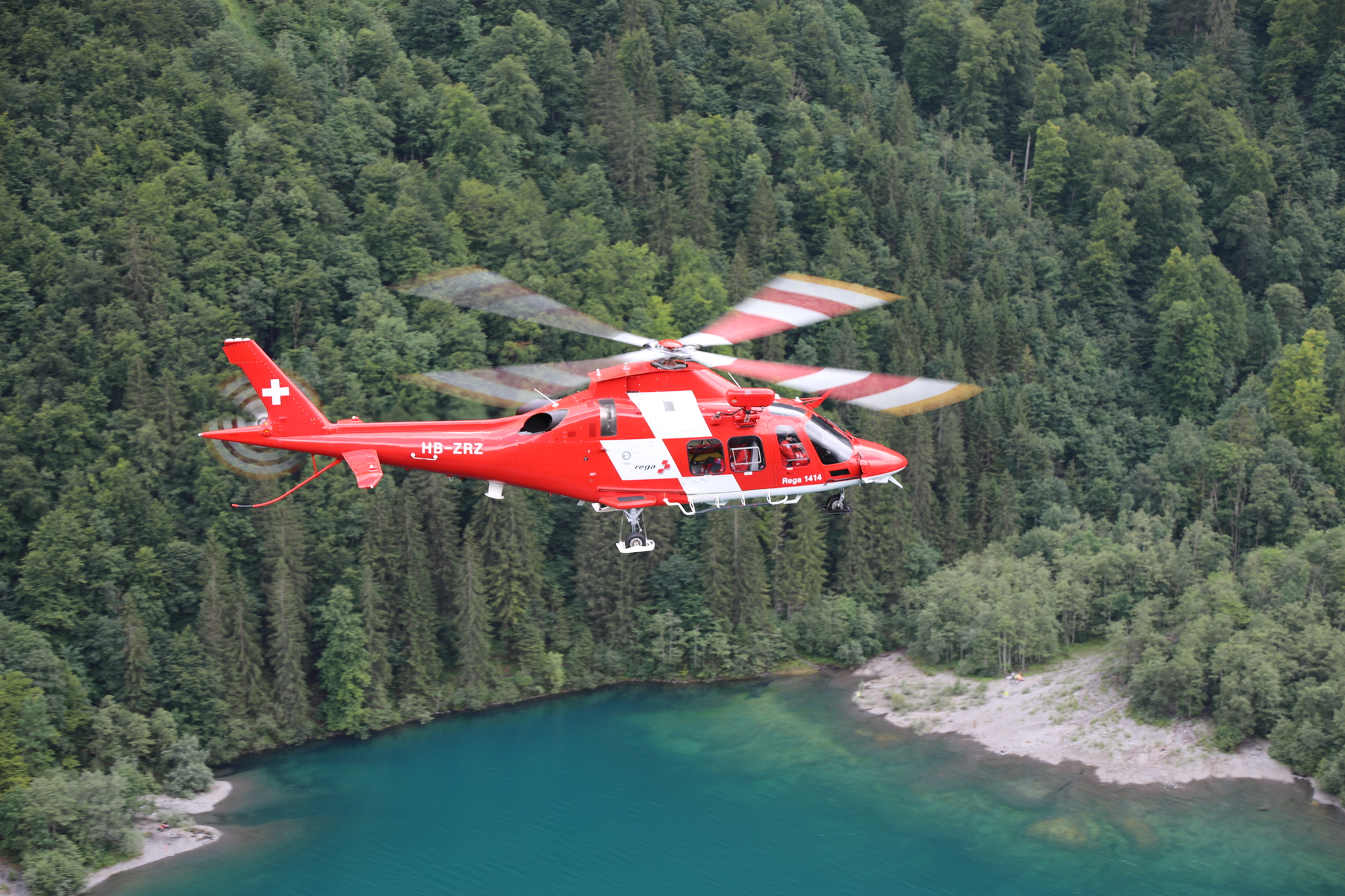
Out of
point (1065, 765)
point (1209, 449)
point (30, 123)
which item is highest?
point (30, 123)

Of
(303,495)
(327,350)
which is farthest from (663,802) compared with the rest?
(327,350)

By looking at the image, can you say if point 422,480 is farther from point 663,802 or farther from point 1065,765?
point 1065,765

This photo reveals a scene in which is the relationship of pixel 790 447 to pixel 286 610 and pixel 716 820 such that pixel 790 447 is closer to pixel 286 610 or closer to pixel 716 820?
pixel 716 820

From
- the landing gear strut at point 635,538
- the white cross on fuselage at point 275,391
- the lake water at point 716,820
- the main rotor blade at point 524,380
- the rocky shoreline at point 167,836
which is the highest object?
the white cross on fuselage at point 275,391

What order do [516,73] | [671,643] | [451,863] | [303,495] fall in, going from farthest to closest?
1. [516,73]
2. [671,643]
3. [303,495]
4. [451,863]

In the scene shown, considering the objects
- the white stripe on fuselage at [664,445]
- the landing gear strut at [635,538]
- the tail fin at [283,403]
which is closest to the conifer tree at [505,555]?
the tail fin at [283,403]

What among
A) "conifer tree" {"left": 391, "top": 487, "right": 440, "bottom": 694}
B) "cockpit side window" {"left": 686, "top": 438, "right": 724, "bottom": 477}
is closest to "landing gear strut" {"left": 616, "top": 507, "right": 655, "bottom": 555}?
"cockpit side window" {"left": 686, "top": 438, "right": 724, "bottom": 477}

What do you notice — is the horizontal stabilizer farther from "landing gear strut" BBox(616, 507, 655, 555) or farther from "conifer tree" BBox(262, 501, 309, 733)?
"conifer tree" BBox(262, 501, 309, 733)

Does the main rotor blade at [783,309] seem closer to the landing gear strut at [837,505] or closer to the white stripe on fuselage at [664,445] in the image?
the white stripe on fuselage at [664,445]
